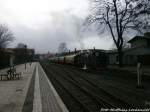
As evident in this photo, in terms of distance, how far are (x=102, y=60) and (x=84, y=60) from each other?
3844mm

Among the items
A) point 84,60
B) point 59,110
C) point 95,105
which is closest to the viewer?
point 59,110

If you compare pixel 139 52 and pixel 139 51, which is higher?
pixel 139 51

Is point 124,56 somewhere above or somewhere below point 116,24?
below

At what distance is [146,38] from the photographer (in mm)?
59719

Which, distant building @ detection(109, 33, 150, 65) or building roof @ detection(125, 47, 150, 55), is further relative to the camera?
building roof @ detection(125, 47, 150, 55)

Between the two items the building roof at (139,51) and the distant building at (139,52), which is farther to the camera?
the building roof at (139,51)

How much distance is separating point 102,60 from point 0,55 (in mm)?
23431

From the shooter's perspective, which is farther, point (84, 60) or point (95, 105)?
point (84, 60)

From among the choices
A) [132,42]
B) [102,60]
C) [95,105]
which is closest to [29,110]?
[95,105]

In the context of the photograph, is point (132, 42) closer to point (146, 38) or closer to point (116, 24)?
point (146, 38)

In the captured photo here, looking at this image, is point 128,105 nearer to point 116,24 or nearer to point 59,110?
point 59,110

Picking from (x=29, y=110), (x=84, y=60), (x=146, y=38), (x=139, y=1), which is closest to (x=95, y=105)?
(x=29, y=110)

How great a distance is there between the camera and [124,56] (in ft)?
205

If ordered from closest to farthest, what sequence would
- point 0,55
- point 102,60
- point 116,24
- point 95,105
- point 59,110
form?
point 59,110
point 95,105
point 102,60
point 116,24
point 0,55
